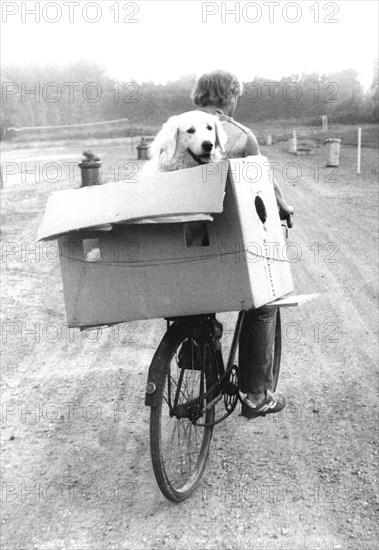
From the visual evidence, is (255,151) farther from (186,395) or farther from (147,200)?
(186,395)

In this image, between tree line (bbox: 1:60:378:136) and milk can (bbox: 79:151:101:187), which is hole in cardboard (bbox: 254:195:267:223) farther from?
tree line (bbox: 1:60:378:136)

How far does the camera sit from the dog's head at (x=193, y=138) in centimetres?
351

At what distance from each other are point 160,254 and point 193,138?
69 centimetres

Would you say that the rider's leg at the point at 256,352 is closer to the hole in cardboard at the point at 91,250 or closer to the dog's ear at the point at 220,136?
the dog's ear at the point at 220,136

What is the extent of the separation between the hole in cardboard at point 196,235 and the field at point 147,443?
4.57 ft

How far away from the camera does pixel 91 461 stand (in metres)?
4.06

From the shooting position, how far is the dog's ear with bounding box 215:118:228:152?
362 centimetres

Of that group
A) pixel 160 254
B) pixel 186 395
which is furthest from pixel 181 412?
pixel 160 254

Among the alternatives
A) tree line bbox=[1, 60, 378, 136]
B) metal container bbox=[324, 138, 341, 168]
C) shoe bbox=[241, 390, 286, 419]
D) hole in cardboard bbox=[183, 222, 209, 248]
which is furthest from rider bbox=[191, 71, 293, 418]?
tree line bbox=[1, 60, 378, 136]

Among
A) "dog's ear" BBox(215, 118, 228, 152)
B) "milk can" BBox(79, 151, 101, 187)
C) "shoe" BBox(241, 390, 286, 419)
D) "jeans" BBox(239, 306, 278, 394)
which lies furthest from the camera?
"milk can" BBox(79, 151, 101, 187)

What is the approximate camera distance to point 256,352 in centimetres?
392

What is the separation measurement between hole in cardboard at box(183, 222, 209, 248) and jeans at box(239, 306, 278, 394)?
74 centimetres

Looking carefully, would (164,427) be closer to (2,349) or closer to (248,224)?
(248,224)

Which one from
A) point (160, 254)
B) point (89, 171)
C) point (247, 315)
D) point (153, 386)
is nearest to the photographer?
point (160, 254)
